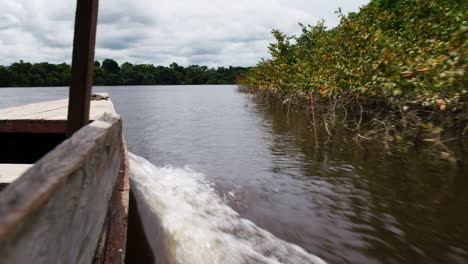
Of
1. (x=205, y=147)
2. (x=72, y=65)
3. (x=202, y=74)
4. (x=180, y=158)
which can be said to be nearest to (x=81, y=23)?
(x=72, y=65)

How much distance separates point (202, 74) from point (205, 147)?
135m

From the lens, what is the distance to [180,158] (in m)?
8.55

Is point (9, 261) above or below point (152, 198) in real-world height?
above

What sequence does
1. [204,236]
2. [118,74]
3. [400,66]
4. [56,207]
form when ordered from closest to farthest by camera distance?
[56,207] < [204,236] < [400,66] < [118,74]

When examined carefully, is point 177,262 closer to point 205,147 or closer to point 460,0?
point 205,147

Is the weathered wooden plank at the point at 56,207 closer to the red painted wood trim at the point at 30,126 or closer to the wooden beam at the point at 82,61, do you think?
the wooden beam at the point at 82,61

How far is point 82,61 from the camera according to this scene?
198cm

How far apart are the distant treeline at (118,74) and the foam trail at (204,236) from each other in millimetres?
66189

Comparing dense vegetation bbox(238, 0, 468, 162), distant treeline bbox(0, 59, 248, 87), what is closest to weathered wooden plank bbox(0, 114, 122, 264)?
dense vegetation bbox(238, 0, 468, 162)

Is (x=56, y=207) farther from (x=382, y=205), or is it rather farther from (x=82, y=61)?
(x=382, y=205)

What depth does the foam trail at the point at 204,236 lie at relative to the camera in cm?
313

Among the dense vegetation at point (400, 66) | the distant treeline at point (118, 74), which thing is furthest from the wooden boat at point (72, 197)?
the distant treeline at point (118, 74)

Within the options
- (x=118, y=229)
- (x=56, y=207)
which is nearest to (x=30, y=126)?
(x=118, y=229)

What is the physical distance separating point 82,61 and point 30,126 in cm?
191
